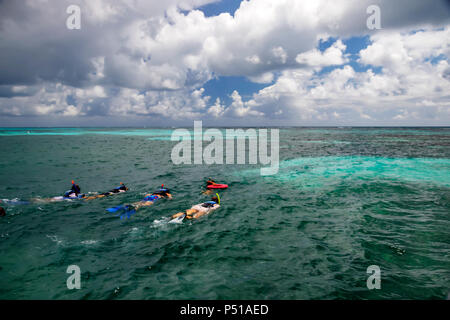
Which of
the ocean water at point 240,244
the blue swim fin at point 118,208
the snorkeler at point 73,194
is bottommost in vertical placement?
the ocean water at point 240,244

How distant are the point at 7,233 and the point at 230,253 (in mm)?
12653

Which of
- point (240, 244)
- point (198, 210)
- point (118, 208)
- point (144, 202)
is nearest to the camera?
point (240, 244)

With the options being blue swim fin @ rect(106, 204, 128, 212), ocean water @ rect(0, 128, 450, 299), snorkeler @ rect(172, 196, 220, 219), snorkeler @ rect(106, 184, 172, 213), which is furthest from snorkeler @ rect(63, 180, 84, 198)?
snorkeler @ rect(172, 196, 220, 219)

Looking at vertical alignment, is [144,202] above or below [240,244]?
above

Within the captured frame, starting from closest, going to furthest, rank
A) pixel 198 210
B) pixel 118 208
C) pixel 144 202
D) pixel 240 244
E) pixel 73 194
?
pixel 240 244, pixel 198 210, pixel 118 208, pixel 144 202, pixel 73 194

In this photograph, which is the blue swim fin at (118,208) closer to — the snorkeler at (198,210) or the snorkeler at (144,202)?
the snorkeler at (144,202)

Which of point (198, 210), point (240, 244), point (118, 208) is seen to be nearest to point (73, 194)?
point (118, 208)

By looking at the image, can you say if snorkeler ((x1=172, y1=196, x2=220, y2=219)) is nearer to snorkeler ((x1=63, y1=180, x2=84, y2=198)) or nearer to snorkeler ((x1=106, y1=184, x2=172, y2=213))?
snorkeler ((x1=106, y1=184, x2=172, y2=213))

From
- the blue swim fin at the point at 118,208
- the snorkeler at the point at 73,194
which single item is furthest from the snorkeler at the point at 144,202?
the snorkeler at the point at 73,194

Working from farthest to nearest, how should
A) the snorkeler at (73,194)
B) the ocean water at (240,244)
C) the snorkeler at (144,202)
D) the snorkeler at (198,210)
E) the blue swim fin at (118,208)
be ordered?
the snorkeler at (73,194)
the snorkeler at (144,202)
the blue swim fin at (118,208)
the snorkeler at (198,210)
the ocean water at (240,244)

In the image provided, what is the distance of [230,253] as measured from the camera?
10359mm

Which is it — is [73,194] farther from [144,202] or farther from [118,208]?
[144,202]

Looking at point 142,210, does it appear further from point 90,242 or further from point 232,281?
point 232,281
